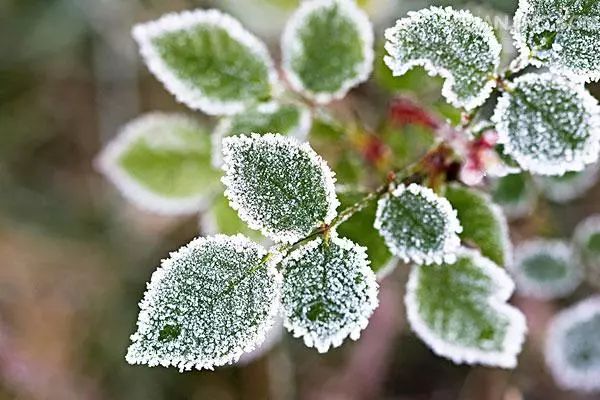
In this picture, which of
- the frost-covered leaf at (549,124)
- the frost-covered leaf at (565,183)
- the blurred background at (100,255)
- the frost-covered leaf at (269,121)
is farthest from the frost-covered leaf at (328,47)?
the blurred background at (100,255)

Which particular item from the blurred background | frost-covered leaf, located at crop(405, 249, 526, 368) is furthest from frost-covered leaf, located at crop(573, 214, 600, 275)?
frost-covered leaf, located at crop(405, 249, 526, 368)

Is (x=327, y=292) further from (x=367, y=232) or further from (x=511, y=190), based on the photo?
(x=511, y=190)

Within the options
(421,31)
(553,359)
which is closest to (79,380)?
(553,359)

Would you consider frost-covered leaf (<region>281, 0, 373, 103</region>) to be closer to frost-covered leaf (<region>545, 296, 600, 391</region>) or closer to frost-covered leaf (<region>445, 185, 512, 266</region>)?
frost-covered leaf (<region>445, 185, 512, 266</region>)

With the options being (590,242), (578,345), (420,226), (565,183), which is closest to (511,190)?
(565,183)

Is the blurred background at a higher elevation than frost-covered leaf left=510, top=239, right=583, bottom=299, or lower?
lower
